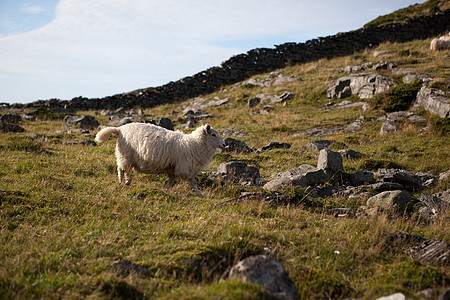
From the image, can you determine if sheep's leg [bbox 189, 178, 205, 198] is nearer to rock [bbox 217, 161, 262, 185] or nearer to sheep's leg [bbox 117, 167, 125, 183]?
rock [bbox 217, 161, 262, 185]

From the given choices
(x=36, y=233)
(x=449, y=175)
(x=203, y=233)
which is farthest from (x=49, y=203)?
(x=449, y=175)

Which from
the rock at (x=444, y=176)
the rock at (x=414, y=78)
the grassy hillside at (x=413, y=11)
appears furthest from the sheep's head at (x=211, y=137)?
the grassy hillside at (x=413, y=11)

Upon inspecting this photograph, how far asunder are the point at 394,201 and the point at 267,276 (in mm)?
5401

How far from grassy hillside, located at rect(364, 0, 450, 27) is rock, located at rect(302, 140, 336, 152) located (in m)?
41.4

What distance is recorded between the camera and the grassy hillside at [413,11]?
4806cm

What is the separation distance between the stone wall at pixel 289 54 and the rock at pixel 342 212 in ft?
91.6

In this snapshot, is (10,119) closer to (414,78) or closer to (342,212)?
(342,212)

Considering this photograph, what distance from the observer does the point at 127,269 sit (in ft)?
15.5

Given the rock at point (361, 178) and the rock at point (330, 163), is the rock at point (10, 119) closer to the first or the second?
the rock at point (330, 163)

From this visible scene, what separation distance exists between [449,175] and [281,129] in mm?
9967

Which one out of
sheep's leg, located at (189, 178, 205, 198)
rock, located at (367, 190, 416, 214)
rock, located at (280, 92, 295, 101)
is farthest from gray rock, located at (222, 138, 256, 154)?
rock, located at (280, 92, 295, 101)

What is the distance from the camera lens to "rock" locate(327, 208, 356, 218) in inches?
303

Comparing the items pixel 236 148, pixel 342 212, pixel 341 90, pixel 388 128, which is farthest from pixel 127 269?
pixel 341 90

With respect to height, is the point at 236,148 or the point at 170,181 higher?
the point at 170,181
